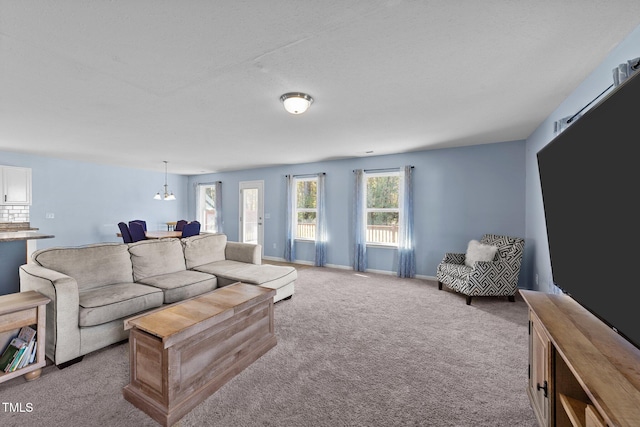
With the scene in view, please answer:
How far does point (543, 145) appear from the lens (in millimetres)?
3484

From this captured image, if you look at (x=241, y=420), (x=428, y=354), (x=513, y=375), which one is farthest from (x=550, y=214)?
(x=241, y=420)

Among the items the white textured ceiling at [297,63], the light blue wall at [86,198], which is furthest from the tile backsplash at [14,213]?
the white textured ceiling at [297,63]

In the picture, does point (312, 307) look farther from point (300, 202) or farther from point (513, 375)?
point (300, 202)

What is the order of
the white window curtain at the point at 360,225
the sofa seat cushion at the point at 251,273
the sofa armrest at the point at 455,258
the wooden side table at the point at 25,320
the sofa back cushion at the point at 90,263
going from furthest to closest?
1. the white window curtain at the point at 360,225
2. the sofa armrest at the point at 455,258
3. the sofa seat cushion at the point at 251,273
4. the sofa back cushion at the point at 90,263
5. the wooden side table at the point at 25,320

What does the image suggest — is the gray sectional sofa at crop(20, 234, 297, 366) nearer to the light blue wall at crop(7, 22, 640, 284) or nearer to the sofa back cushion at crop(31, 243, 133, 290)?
the sofa back cushion at crop(31, 243, 133, 290)

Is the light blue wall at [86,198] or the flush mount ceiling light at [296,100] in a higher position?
the flush mount ceiling light at [296,100]

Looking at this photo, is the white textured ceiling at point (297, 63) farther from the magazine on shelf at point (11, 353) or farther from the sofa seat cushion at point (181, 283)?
the magazine on shelf at point (11, 353)

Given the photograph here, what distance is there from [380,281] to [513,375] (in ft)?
9.32

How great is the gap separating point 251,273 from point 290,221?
308 cm

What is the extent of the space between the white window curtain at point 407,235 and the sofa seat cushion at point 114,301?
4.02m

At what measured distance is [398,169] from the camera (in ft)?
17.8

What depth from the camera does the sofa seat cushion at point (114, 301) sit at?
227cm

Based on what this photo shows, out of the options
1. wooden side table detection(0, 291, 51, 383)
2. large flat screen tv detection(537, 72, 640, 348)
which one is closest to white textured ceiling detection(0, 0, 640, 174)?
large flat screen tv detection(537, 72, 640, 348)

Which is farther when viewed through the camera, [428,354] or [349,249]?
[349,249]
